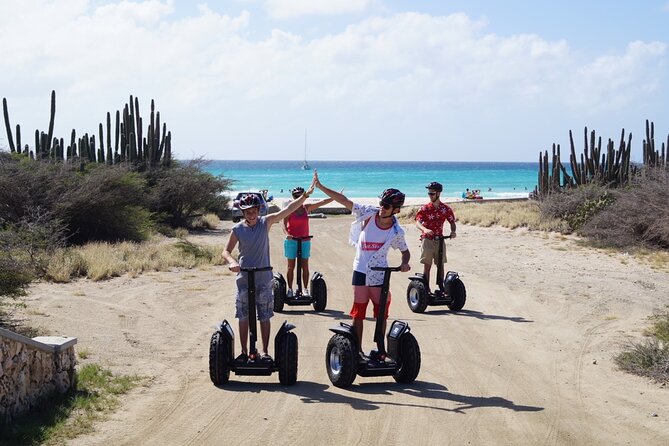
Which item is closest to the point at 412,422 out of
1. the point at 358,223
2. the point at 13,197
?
the point at 358,223

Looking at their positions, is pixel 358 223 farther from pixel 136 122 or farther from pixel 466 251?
pixel 136 122

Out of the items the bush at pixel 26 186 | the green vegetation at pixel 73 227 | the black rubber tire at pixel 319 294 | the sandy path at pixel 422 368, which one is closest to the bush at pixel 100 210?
the green vegetation at pixel 73 227

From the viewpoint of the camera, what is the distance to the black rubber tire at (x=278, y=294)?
45.1ft

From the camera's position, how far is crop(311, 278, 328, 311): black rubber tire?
13906 mm

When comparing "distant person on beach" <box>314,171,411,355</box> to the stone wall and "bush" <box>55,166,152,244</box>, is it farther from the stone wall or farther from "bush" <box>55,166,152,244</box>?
"bush" <box>55,166,152,244</box>

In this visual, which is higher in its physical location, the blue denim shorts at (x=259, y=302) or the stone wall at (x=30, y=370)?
the blue denim shorts at (x=259, y=302)

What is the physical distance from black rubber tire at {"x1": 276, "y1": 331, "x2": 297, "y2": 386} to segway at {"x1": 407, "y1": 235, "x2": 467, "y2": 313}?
5.27m

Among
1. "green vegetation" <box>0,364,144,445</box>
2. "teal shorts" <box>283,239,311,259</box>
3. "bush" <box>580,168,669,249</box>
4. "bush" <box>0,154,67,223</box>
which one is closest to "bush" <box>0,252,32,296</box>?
"green vegetation" <box>0,364,144,445</box>

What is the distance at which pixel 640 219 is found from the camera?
2486cm

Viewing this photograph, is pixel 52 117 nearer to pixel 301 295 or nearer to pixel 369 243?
pixel 301 295

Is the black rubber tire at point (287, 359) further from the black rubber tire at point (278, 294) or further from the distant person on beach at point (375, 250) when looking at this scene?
the black rubber tire at point (278, 294)

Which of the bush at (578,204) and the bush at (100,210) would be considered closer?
the bush at (100,210)

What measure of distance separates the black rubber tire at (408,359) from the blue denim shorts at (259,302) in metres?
1.51

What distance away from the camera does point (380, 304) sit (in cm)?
894
